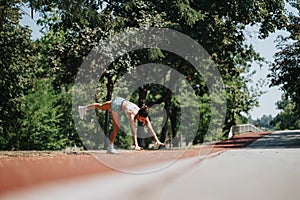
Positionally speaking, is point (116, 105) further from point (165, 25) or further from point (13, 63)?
point (13, 63)

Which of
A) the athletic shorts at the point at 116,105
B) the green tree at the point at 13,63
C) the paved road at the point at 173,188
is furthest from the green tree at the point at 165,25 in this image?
the paved road at the point at 173,188

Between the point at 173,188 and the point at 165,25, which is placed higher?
the point at 165,25

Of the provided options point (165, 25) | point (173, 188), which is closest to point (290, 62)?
point (165, 25)

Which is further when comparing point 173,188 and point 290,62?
point 290,62

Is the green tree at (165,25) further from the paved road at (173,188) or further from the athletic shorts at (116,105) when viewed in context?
the paved road at (173,188)

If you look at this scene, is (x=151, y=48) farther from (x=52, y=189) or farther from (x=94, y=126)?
(x=94, y=126)

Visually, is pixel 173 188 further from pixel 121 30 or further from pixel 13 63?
pixel 13 63

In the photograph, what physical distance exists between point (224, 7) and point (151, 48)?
198 inches

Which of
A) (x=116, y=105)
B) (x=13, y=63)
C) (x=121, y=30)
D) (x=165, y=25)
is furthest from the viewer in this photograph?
(x=13, y=63)

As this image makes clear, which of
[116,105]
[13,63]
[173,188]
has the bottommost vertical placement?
[173,188]

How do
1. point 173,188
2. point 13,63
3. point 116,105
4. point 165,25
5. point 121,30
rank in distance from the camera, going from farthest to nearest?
point 13,63, point 165,25, point 121,30, point 116,105, point 173,188

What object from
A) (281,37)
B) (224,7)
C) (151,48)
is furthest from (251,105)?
(151,48)

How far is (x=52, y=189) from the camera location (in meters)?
4.45

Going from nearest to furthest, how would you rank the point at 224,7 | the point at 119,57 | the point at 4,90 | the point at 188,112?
the point at 119,57 → the point at 224,7 → the point at 4,90 → the point at 188,112
